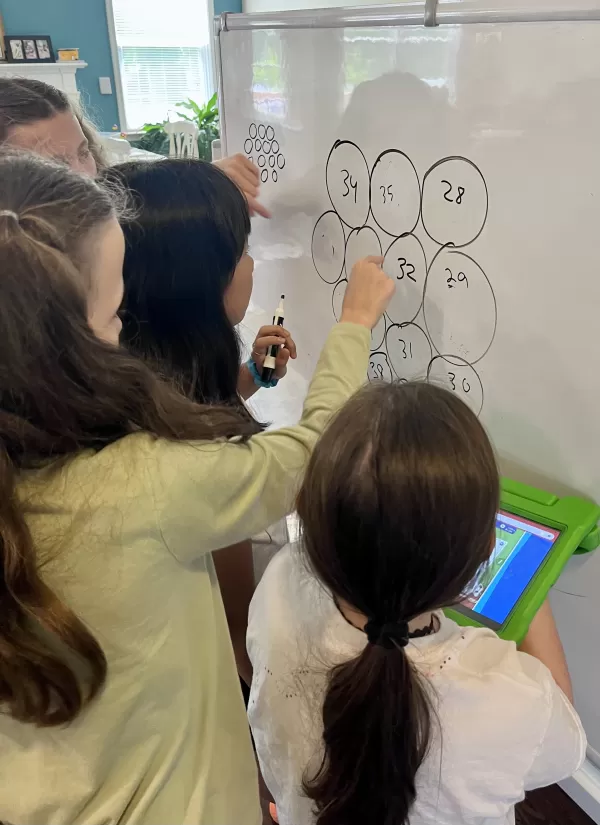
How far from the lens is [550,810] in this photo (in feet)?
3.78

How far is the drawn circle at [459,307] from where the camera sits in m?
0.84

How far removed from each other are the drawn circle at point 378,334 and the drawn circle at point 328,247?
5.4 inches

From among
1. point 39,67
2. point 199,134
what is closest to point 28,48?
point 39,67

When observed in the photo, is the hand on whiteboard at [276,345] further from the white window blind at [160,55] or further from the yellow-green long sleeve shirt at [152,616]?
the white window blind at [160,55]

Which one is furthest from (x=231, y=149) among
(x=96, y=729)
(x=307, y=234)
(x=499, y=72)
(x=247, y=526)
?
(x=96, y=729)

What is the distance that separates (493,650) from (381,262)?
584 mm

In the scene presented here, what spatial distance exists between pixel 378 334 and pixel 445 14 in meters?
0.45

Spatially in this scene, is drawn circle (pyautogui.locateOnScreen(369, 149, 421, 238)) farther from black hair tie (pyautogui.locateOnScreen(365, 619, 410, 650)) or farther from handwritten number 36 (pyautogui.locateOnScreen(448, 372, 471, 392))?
black hair tie (pyautogui.locateOnScreen(365, 619, 410, 650))

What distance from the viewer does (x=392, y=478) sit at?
0.50m

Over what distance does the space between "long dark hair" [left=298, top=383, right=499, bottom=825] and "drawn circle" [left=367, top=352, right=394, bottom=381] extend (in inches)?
19.4

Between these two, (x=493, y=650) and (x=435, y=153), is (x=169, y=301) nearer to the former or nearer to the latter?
(x=435, y=153)

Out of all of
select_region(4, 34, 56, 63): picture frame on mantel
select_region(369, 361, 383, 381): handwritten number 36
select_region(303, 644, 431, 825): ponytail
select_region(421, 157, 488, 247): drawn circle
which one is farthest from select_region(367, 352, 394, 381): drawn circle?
select_region(4, 34, 56, 63): picture frame on mantel

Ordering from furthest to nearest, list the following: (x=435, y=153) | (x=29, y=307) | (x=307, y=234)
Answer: (x=307, y=234) < (x=435, y=153) < (x=29, y=307)

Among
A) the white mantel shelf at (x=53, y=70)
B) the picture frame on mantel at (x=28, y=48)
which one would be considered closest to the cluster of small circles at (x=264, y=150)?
the white mantel shelf at (x=53, y=70)
